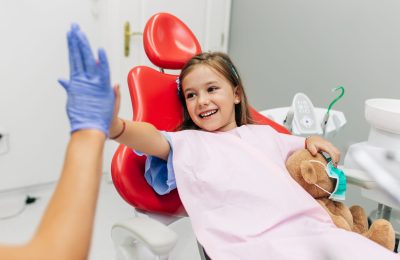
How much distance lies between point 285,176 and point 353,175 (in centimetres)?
21

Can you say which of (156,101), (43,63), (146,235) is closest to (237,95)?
(156,101)

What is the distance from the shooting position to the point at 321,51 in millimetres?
2033

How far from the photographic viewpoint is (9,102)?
2.08m

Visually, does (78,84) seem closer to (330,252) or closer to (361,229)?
(330,252)

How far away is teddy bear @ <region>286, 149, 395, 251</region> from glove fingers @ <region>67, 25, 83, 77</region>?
75cm

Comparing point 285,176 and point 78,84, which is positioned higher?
point 78,84

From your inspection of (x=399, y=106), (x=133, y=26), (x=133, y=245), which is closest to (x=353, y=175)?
(x=399, y=106)

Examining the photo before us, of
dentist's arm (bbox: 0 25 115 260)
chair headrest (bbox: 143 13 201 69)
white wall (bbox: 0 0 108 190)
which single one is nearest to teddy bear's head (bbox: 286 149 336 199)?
chair headrest (bbox: 143 13 201 69)

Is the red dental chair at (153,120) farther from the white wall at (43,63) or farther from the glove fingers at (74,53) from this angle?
the white wall at (43,63)

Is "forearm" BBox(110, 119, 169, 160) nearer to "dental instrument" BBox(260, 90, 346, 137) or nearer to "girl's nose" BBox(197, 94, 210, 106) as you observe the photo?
"girl's nose" BBox(197, 94, 210, 106)

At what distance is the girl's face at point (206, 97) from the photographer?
119cm

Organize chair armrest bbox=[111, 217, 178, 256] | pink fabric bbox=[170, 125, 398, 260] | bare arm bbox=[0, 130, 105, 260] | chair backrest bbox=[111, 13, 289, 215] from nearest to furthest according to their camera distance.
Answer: bare arm bbox=[0, 130, 105, 260], chair armrest bbox=[111, 217, 178, 256], pink fabric bbox=[170, 125, 398, 260], chair backrest bbox=[111, 13, 289, 215]

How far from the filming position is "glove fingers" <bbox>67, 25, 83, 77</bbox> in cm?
60

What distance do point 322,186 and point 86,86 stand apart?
0.82m
